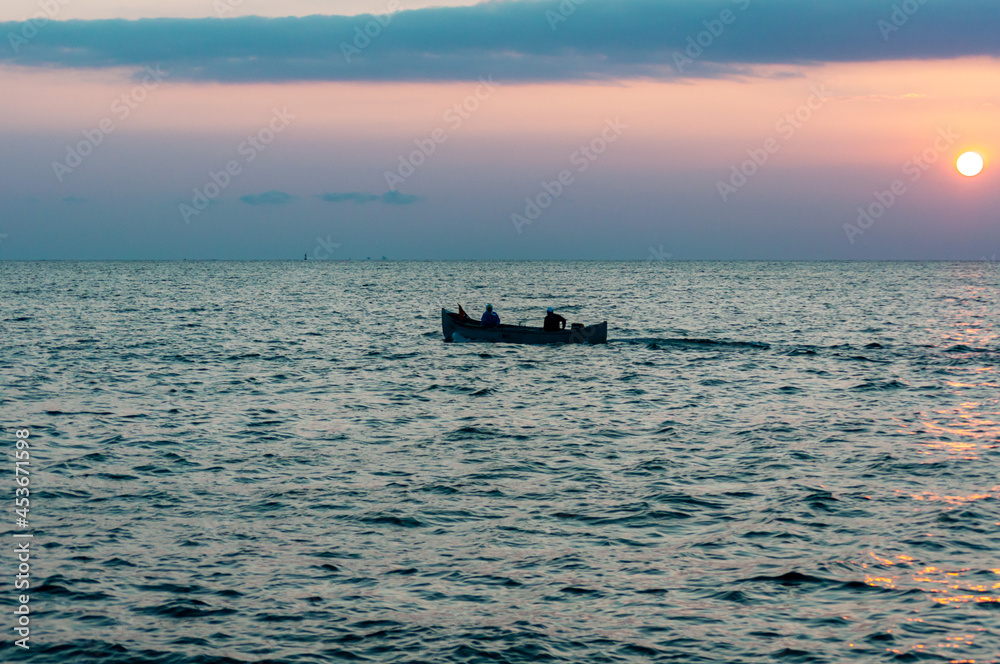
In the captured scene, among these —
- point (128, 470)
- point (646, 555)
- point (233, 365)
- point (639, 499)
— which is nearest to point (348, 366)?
point (233, 365)

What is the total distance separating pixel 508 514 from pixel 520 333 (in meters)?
31.0

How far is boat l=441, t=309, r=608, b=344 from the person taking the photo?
49219 mm

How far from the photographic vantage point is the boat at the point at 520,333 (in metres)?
49.2

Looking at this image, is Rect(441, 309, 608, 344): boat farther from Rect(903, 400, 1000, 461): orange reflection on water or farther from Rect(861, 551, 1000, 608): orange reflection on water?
Rect(861, 551, 1000, 608): orange reflection on water

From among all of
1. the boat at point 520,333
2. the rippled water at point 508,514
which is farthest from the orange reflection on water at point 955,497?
the boat at point 520,333

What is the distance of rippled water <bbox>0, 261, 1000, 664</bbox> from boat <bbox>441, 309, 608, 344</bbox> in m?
8.06

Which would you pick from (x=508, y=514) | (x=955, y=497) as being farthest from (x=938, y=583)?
(x=508, y=514)

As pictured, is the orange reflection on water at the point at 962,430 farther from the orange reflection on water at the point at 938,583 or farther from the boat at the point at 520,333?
the boat at the point at 520,333

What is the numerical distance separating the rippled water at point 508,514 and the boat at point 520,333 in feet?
26.4

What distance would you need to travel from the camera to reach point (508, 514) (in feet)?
60.6

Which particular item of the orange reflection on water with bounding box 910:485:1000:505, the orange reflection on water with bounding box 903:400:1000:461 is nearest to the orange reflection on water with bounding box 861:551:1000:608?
the orange reflection on water with bounding box 910:485:1000:505

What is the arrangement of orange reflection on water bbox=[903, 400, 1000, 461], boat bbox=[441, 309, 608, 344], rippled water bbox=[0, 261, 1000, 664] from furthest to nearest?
boat bbox=[441, 309, 608, 344] < orange reflection on water bbox=[903, 400, 1000, 461] < rippled water bbox=[0, 261, 1000, 664]

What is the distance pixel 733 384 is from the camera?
1460 inches

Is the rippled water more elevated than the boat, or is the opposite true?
the boat
